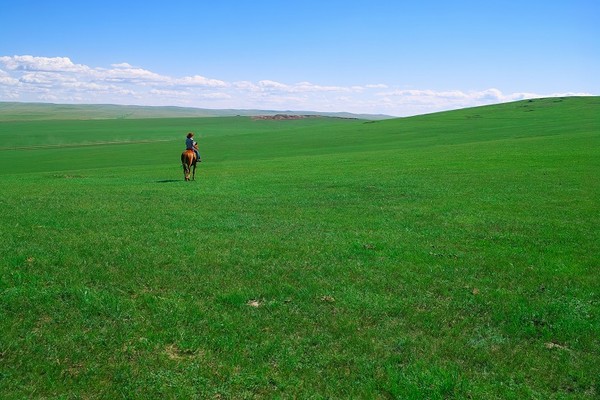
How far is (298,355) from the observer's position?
8078mm

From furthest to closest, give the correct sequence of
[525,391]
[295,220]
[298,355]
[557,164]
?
[557,164]
[295,220]
[298,355]
[525,391]

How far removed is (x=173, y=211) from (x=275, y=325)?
12055mm

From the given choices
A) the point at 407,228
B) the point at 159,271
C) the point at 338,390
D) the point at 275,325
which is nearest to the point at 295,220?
the point at 407,228

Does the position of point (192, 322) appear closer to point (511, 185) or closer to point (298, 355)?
point (298, 355)

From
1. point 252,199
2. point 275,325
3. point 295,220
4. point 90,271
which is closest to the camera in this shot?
point 275,325

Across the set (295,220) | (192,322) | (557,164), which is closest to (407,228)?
(295,220)

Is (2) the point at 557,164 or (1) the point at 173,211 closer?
(1) the point at 173,211

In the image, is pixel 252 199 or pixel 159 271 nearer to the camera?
pixel 159 271

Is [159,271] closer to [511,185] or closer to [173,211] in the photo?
Result: [173,211]

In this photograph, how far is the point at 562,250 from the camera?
1404 centimetres

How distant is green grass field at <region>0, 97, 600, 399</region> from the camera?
7.40 m

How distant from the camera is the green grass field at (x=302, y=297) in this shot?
24.3ft

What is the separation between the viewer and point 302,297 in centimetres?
1048

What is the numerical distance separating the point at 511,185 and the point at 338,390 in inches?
905
